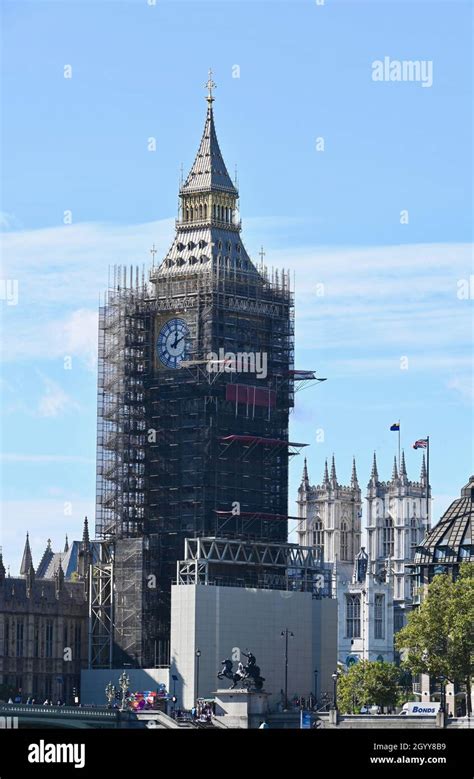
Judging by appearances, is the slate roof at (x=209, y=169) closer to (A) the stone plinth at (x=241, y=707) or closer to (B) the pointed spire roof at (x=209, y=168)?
(B) the pointed spire roof at (x=209, y=168)

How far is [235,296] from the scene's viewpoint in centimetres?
16838

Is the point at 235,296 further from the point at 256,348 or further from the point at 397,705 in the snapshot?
the point at 397,705

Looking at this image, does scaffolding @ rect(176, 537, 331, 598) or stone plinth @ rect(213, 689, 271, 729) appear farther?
scaffolding @ rect(176, 537, 331, 598)

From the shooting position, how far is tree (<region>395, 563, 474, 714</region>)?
155500 mm

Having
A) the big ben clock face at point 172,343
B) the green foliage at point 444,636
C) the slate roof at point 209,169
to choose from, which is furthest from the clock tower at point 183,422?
the green foliage at point 444,636

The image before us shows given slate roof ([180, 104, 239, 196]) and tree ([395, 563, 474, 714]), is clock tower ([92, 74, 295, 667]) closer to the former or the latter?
slate roof ([180, 104, 239, 196])

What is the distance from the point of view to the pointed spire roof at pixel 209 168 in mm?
175875

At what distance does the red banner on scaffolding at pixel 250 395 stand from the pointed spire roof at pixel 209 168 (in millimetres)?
17522

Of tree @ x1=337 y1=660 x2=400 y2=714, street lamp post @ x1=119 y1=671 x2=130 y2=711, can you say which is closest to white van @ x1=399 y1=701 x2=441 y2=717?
tree @ x1=337 y1=660 x2=400 y2=714

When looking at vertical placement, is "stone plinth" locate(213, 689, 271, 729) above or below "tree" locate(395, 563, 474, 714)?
below

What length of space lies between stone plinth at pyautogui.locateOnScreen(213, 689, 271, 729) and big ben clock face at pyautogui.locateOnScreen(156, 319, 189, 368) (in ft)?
96.7

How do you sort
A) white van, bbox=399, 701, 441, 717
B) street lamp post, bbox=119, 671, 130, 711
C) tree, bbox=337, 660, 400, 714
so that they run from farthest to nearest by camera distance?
1. tree, bbox=337, 660, 400, 714
2. street lamp post, bbox=119, 671, 130, 711
3. white van, bbox=399, 701, 441, 717
